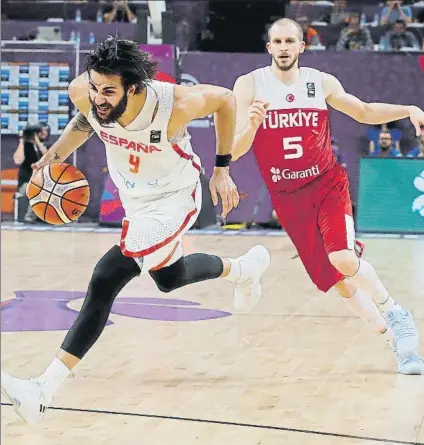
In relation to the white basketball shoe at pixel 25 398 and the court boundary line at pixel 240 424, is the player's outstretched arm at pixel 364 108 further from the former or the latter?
the white basketball shoe at pixel 25 398

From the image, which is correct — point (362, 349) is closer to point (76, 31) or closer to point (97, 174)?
point (97, 174)

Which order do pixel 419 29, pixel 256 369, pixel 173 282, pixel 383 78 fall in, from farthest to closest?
pixel 419 29, pixel 383 78, pixel 256 369, pixel 173 282

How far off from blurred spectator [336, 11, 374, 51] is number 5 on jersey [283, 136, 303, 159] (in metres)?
9.29

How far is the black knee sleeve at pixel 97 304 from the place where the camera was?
392 cm

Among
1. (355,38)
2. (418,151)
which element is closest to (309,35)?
(355,38)

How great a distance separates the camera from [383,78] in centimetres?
1371

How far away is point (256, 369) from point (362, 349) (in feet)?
2.92

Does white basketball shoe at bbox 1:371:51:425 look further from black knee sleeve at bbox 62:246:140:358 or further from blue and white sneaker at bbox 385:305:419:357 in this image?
blue and white sneaker at bbox 385:305:419:357

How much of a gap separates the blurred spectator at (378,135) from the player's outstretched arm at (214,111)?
959 cm

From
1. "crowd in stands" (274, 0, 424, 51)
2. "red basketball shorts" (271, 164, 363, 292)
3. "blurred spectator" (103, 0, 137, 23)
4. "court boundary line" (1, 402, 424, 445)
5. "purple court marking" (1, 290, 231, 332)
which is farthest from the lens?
"blurred spectator" (103, 0, 137, 23)

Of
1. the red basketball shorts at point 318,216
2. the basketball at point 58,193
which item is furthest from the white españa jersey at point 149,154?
the red basketball shorts at point 318,216

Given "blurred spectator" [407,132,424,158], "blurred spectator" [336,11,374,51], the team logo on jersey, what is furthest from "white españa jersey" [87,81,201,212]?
"blurred spectator" [336,11,374,51]

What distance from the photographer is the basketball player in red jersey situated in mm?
5047

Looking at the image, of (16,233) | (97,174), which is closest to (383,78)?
(97,174)
